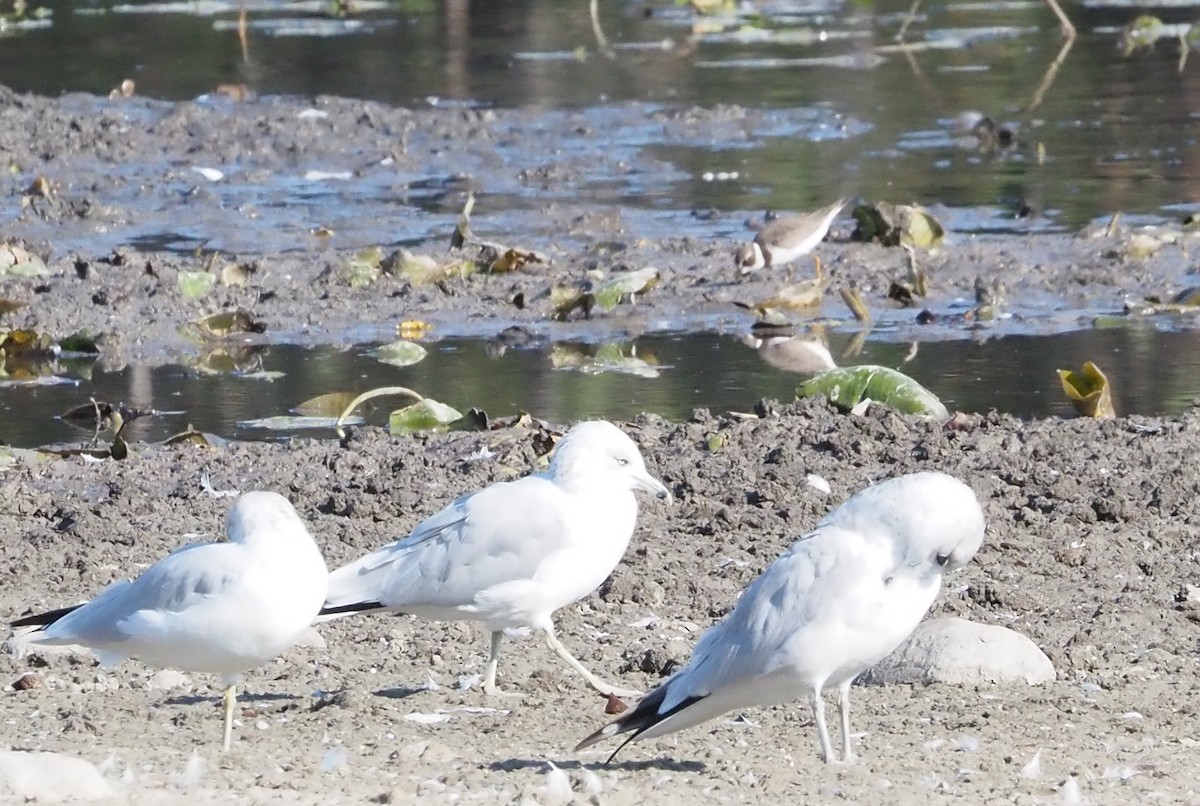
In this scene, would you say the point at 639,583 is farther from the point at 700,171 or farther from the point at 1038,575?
the point at 700,171

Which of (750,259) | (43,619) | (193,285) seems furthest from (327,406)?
(43,619)

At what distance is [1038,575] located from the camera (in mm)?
6156

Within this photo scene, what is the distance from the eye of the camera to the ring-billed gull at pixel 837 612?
4.47m

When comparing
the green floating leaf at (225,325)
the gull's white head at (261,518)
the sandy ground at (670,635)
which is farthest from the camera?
the green floating leaf at (225,325)

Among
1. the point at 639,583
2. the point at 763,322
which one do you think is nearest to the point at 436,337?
the point at 763,322

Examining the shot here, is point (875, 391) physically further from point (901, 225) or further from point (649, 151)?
point (649, 151)

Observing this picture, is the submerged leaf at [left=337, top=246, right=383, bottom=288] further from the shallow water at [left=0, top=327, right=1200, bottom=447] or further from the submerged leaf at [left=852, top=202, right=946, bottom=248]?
the submerged leaf at [left=852, top=202, right=946, bottom=248]

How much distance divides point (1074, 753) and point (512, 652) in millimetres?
1671

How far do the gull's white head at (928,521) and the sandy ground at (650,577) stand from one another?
478 millimetres

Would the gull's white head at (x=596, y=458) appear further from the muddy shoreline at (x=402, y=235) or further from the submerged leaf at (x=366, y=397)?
the muddy shoreline at (x=402, y=235)

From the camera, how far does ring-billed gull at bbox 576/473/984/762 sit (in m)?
4.47

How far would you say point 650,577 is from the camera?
20.1ft

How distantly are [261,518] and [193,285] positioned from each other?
18.7 ft

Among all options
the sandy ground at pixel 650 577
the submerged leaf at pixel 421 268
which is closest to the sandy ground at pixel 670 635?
the sandy ground at pixel 650 577
